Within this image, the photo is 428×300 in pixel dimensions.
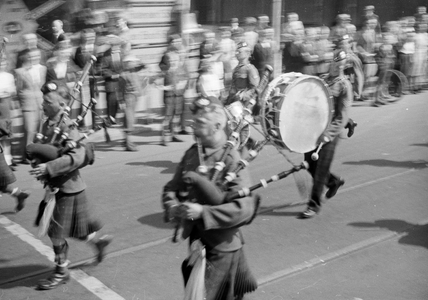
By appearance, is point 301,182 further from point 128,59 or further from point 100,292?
point 128,59

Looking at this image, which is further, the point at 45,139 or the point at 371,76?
the point at 371,76

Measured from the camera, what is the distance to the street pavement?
5605mm

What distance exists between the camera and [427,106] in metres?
15.3

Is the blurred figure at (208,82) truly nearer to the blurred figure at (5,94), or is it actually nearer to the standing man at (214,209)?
the blurred figure at (5,94)

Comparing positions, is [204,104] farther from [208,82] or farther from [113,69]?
[113,69]

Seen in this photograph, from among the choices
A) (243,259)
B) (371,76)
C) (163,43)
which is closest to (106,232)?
(243,259)

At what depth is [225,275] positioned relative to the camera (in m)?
4.24

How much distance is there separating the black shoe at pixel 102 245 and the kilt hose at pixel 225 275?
161 cm

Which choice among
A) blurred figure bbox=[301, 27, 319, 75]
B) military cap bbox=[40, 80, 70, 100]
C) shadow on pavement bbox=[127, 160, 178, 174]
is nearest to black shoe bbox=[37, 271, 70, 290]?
military cap bbox=[40, 80, 70, 100]

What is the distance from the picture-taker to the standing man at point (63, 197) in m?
5.38

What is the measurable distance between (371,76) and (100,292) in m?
11.7

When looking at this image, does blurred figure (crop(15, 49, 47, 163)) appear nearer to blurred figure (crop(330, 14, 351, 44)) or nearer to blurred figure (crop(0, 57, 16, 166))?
blurred figure (crop(0, 57, 16, 166))

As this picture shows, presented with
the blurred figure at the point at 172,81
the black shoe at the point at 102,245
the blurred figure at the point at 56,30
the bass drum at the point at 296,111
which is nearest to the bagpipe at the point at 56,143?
the black shoe at the point at 102,245

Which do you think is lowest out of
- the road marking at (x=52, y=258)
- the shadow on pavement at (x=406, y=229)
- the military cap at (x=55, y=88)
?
the shadow on pavement at (x=406, y=229)
